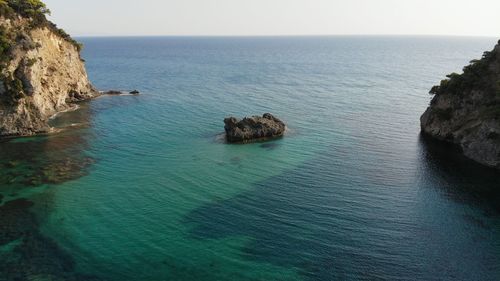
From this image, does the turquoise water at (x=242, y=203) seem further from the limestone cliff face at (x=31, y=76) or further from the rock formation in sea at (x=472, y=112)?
the limestone cliff face at (x=31, y=76)

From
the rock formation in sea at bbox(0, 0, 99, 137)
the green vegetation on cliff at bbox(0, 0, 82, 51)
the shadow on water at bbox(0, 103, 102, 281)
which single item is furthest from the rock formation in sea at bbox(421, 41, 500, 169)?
the green vegetation on cliff at bbox(0, 0, 82, 51)

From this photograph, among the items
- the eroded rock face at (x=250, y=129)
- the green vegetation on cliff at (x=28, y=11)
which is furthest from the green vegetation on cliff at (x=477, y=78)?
the green vegetation on cliff at (x=28, y=11)

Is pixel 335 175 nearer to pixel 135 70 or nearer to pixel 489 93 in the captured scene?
pixel 489 93

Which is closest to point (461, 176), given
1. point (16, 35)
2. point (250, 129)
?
point (250, 129)

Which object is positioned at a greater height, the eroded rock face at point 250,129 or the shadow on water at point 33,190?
the eroded rock face at point 250,129

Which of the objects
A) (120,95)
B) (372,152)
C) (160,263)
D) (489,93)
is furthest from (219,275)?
(120,95)

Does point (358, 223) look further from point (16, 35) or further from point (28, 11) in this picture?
point (28, 11)
